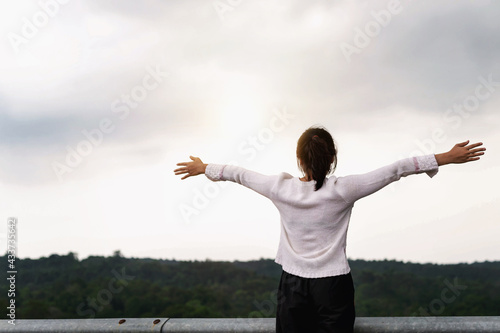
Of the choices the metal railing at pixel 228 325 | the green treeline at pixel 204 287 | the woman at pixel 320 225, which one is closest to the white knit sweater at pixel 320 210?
the woman at pixel 320 225

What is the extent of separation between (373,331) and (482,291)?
119 feet

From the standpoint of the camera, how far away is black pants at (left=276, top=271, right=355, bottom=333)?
2.32 m

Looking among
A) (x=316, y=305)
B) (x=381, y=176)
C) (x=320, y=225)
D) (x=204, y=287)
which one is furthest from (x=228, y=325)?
(x=204, y=287)

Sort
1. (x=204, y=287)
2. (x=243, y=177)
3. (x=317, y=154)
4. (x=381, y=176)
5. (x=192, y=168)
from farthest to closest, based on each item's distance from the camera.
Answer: (x=204, y=287), (x=192, y=168), (x=243, y=177), (x=317, y=154), (x=381, y=176)

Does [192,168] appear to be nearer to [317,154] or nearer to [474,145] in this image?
[317,154]

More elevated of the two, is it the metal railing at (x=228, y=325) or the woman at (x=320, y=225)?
the woman at (x=320, y=225)

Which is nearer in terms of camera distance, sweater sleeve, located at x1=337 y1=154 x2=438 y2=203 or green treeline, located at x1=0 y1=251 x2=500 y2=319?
sweater sleeve, located at x1=337 y1=154 x2=438 y2=203

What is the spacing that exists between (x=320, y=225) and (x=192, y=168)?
0.83 metres

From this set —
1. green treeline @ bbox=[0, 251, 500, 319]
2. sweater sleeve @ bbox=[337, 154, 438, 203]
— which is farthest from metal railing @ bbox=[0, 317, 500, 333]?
green treeline @ bbox=[0, 251, 500, 319]

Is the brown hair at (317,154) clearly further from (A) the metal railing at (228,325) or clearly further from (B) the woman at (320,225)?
(A) the metal railing at (228,325)

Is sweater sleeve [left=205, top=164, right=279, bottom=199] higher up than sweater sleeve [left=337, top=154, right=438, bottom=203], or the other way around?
sweater sleeve [left=205, top=164, right=279, bottom=199]

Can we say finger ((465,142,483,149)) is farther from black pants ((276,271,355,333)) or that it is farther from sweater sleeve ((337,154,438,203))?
black pants ((276,271,355,333))

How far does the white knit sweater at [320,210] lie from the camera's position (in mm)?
2354

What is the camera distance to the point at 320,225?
2.41 meters
